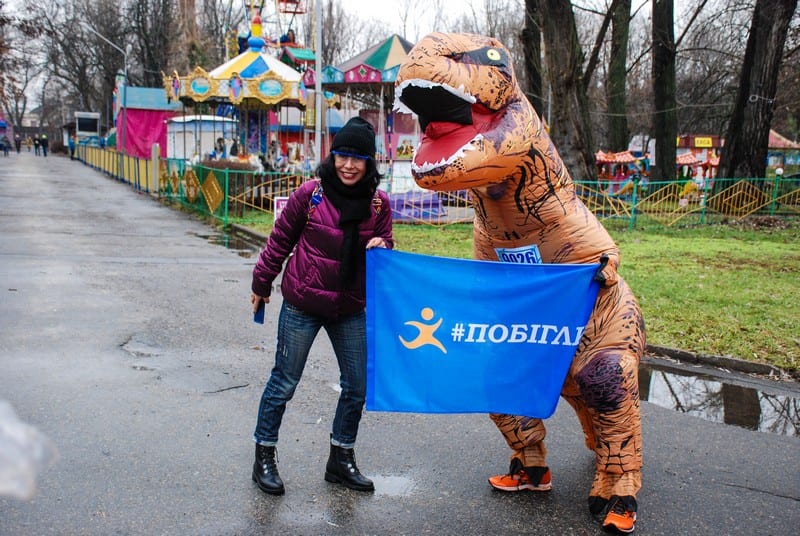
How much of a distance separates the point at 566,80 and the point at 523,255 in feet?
52.8

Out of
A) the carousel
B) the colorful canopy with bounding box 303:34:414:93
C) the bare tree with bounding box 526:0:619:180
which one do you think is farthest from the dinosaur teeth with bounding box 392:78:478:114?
the colorful canopy with bounding box 303:34:414:93

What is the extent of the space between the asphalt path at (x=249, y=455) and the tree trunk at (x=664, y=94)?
75.4ft

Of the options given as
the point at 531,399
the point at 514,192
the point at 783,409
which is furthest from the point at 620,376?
the point at 783,409

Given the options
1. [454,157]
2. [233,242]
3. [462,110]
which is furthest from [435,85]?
[233,242]

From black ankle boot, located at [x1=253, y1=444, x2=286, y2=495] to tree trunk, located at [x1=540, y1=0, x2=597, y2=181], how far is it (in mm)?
16627

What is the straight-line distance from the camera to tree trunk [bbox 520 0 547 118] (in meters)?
23.7

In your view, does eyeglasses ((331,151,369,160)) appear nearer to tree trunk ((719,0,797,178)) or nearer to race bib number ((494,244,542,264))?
race bib number ((494,244,542,264))

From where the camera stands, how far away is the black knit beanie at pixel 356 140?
3.71 meters

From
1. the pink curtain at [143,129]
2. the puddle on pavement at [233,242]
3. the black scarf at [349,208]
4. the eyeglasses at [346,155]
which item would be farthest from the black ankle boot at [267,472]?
the pink curtain at [143,129]

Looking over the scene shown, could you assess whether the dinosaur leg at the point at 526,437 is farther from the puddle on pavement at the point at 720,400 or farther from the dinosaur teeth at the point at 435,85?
the puddle on pavement at the point at 720,400

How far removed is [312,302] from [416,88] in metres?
1.22

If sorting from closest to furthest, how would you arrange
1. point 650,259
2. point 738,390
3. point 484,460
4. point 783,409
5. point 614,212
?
point 484,460
point 783,409
point 738,390
point 650,259
point 614,212

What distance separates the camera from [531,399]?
382cm

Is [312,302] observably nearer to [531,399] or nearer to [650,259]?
[531,399]
